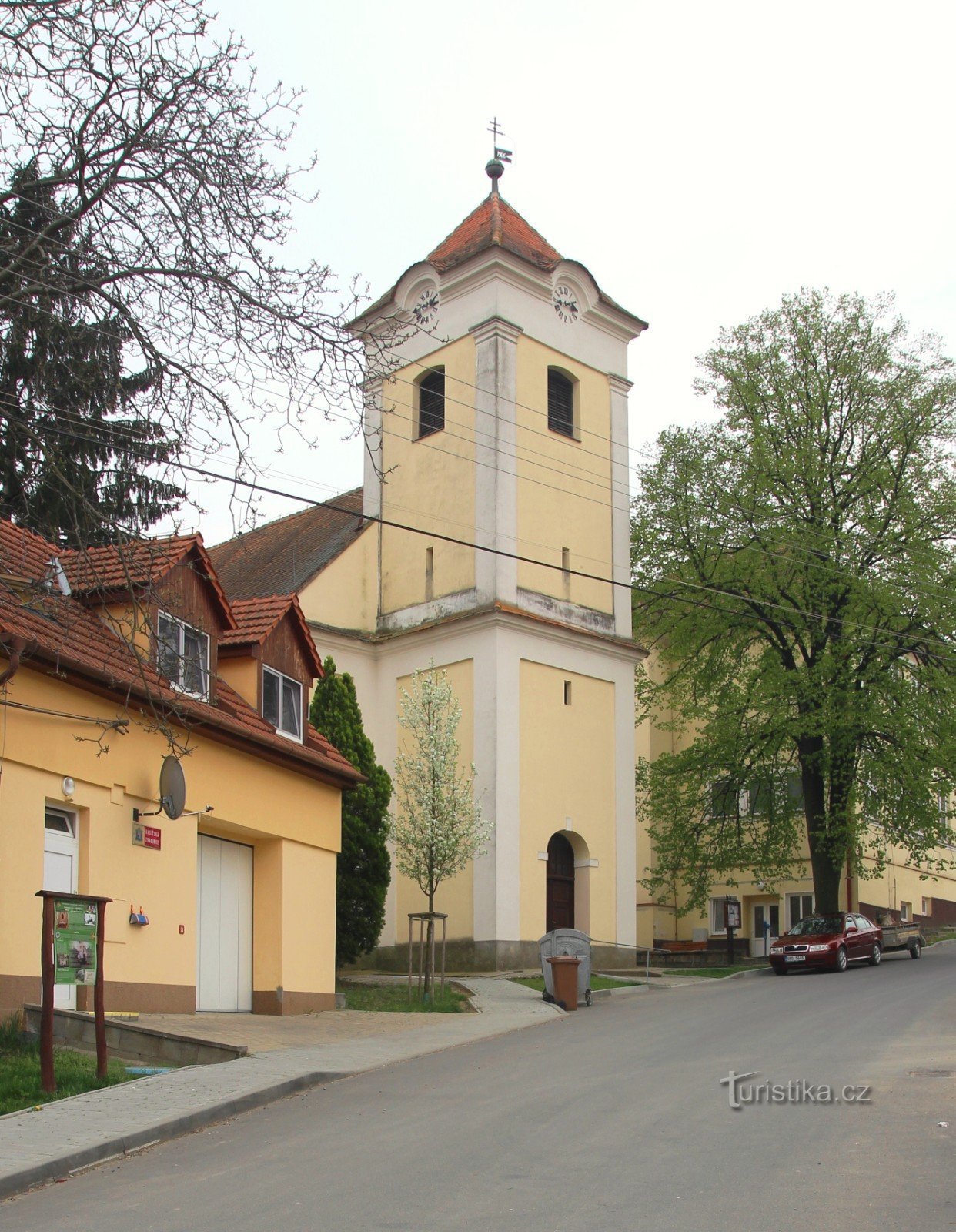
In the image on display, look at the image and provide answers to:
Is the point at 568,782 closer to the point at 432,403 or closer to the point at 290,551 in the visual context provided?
the point at 432,403

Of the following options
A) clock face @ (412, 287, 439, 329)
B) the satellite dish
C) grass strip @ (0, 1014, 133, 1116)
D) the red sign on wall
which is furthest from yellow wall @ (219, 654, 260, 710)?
clock face @ (412, 287, 439, 329)

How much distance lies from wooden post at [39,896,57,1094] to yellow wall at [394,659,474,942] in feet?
63.3

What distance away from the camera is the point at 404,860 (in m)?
26.0

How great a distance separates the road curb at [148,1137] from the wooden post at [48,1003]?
83 cm

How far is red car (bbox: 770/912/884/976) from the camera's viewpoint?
31250mm

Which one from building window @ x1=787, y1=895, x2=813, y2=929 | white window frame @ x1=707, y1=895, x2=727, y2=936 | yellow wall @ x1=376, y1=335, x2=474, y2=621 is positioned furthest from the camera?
white window frame @ x1=707, y1=895, x2=727, y2=936

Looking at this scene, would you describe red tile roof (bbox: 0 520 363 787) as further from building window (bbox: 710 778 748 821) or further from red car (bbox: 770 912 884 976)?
building window (bbox: 710 778 748 821)

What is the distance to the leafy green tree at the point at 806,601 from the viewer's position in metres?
33.8

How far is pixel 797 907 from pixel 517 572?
634 inches

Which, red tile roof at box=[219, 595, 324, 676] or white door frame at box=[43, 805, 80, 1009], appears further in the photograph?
red tile roof at box=[219, 595, 324, 676]

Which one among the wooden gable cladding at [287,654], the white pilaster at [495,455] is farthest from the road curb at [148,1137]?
the white pilaster at [495,455]

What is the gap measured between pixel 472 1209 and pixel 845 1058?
719cm

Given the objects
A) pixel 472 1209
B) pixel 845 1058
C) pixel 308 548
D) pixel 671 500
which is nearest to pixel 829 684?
pixel 671 500

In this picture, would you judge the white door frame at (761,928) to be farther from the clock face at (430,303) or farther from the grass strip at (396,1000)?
the clock face at (430,303)
